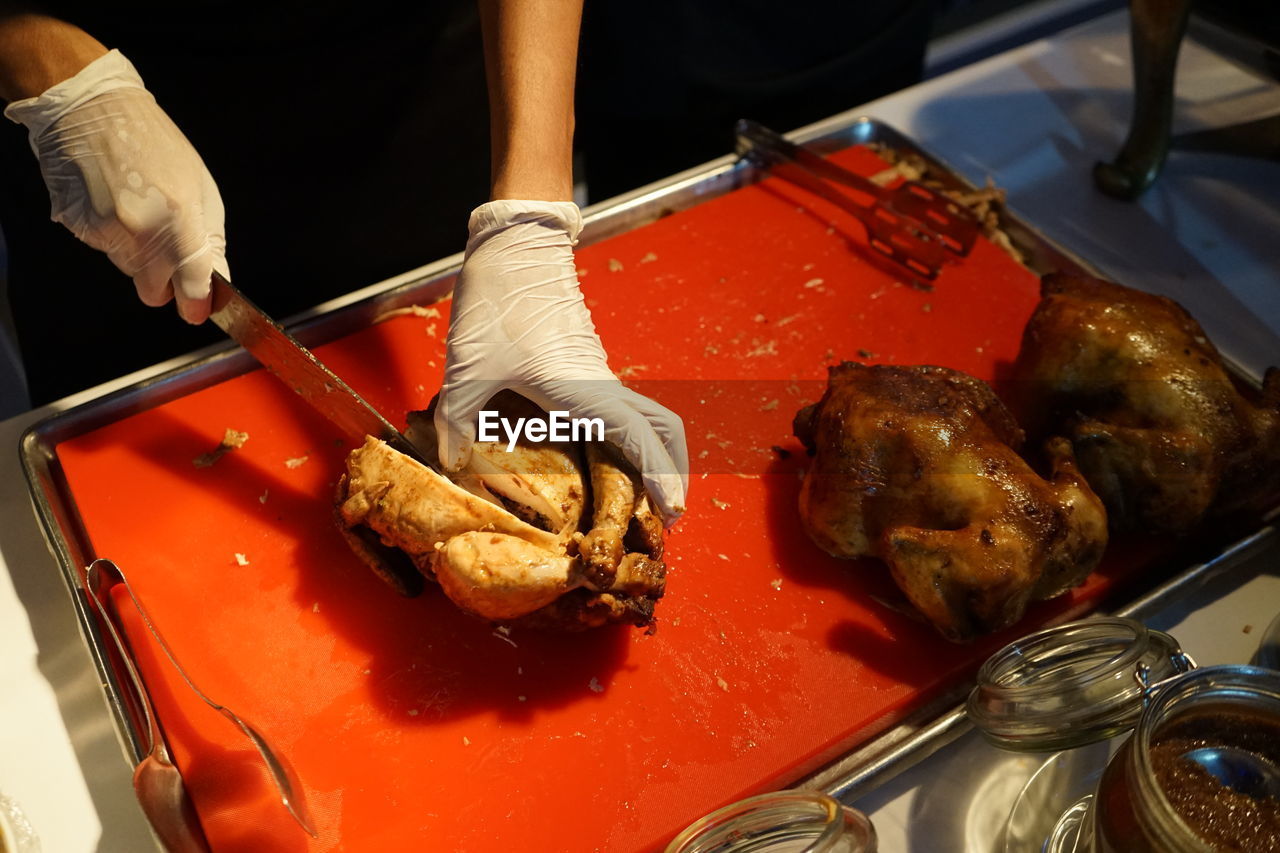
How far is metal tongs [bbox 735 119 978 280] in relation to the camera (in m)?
2.73

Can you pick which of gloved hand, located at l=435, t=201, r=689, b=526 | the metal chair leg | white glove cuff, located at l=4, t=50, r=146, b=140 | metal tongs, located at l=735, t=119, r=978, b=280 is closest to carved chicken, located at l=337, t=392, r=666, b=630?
gloved hand, located at l=435, t=201, r=689, b=526

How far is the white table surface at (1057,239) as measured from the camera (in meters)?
1.85

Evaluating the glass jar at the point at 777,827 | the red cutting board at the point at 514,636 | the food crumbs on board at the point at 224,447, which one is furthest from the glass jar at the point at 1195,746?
the food crumbs on board at the point at 224,447

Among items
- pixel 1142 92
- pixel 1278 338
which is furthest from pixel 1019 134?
pixel 1278 338

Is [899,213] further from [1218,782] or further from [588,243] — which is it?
[1218,782]

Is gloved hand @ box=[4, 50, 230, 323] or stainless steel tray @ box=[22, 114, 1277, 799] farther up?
gloved hand @ box=[4, 50, 230, 323]

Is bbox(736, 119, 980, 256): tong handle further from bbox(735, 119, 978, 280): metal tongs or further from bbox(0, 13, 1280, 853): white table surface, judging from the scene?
bbox(0, 13, 1280, 853): white table surface

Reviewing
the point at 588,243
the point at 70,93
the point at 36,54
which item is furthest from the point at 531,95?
the point at 36,54

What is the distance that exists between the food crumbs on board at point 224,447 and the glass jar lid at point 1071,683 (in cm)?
170

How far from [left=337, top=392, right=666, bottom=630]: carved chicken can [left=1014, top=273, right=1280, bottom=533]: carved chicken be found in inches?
39.2

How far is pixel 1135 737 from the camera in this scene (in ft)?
4.62

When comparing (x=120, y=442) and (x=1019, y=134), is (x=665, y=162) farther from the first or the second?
(x=120, y=442)

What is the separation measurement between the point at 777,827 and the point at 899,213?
6.02ft

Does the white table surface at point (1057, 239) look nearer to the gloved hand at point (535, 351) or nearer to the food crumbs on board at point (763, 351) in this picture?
the gloved hand at point (535, 351)
